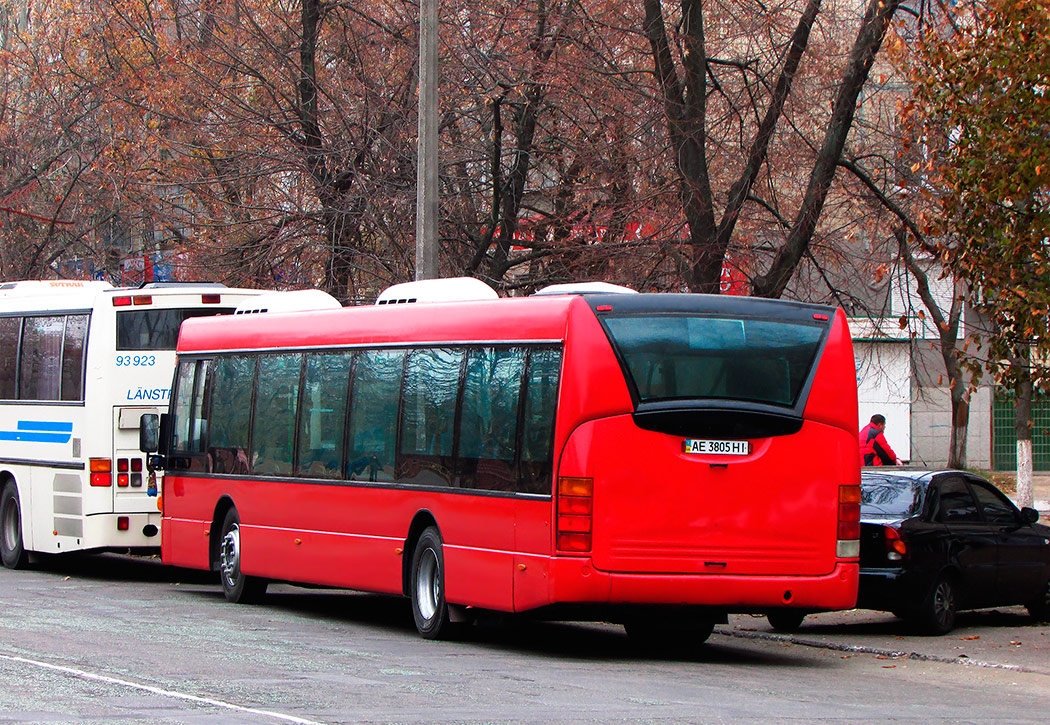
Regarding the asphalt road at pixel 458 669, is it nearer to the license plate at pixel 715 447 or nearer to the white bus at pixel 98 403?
the license plate at pixel 715 447

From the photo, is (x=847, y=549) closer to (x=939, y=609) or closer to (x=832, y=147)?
(x=939, y=609)

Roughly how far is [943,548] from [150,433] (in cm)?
872

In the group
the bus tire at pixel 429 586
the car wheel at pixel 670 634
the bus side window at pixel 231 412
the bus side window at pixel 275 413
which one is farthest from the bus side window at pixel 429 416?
the bus side window at pixel 231 412

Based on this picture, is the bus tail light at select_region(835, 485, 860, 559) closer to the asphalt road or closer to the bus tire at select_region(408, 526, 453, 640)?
the asphalt road

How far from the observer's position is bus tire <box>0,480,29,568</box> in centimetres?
1969

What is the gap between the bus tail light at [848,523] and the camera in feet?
38.8

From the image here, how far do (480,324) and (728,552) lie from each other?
8.77 ft

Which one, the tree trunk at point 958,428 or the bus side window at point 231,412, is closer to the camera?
the bus side window at point 231,412

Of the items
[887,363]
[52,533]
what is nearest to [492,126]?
[52,533]

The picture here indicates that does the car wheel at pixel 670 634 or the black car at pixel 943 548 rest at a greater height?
the black car at pixel 943 548

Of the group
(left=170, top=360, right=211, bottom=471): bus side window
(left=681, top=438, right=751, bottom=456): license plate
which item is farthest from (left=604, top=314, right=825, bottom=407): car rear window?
(left=170, top=360, right=211, bottom=471): bus side window

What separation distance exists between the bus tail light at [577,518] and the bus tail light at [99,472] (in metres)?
8.55

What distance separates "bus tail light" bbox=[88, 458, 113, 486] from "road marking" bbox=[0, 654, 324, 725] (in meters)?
7.72

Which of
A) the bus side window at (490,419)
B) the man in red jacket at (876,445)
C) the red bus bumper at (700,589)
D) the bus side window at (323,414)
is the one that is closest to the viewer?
the red bus bumper at (700,589)
